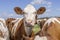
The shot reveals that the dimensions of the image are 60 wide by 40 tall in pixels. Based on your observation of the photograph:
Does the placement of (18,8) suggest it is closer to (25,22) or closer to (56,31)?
(25,22)

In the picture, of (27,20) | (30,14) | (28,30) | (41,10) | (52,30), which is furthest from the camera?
(41,10)

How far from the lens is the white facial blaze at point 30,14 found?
546 cm

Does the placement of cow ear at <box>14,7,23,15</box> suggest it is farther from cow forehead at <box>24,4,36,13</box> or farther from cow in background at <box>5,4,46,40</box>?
cow forehead at <box>24,4,36,13</box>

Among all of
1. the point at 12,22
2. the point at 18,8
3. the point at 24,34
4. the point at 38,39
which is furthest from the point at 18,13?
the point at 38,39

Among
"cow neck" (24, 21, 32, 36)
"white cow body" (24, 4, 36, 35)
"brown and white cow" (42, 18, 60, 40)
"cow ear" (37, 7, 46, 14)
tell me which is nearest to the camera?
"brown and white cow" (42, 18, 60, 40)

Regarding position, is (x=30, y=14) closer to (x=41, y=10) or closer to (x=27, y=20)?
(x=27, y=20)

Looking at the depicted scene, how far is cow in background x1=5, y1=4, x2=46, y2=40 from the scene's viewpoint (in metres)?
5.51

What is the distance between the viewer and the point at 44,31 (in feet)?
16.5

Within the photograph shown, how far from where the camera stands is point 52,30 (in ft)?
16.8

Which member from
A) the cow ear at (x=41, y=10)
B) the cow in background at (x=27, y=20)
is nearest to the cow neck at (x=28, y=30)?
the cow in background at (x=27, y=20)

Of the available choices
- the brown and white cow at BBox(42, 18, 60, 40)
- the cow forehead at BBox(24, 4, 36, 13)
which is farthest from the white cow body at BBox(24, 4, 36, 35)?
the brown and white cow at BBox(42, 18, 60, 40)

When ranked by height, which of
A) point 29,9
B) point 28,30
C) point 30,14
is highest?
point 29,9

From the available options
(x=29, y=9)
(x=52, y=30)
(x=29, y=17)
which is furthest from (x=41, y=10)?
(x=52, y=30)

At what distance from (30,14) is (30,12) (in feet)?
0.28
